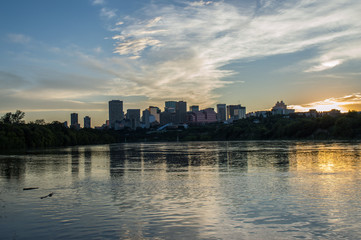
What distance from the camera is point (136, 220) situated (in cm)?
1673

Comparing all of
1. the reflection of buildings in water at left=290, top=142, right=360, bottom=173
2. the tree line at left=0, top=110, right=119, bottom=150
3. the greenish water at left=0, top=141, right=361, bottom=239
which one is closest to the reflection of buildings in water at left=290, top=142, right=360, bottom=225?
the greenish water at left=0, top=141, right=361, bottom=239

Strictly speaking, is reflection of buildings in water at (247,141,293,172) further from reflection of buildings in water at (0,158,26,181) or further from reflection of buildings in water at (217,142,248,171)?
reflection of buildings in water at (0,158,26,181)

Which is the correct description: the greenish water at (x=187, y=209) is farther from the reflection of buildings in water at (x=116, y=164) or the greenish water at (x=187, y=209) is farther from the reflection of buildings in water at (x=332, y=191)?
the reflection of buildings in water at (x=116, y=164)

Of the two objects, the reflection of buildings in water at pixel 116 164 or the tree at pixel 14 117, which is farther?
the tree at pixel 14 117

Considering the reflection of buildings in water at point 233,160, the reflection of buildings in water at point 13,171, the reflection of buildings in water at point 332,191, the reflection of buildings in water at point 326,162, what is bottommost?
the reflection of buildings in water at point 233,160

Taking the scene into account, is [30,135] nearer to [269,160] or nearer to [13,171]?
[13,171]

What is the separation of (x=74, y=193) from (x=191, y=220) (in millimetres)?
11502

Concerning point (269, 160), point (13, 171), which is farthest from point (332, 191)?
point (13, 171)

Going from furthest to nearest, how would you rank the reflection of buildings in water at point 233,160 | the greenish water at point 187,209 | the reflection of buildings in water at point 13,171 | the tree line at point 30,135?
the tree line at point 30,135 → the reflection of buildings in water at point 233,160 → the reflection of buildings in water at point 13,171 → the greenish water at point 187,209

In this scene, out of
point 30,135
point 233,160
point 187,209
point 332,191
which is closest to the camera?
point 187,209

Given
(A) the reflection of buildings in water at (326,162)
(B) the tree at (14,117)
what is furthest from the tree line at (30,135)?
(A) the reflection of buildings in water at (326,162)

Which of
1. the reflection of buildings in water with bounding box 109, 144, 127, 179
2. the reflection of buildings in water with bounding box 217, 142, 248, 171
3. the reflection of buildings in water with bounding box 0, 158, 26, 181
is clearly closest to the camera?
the reflection of buildings in water with bounding box 0, 158, 26, 181

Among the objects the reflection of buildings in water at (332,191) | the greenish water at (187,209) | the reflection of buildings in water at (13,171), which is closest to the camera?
the greenish water at (187,209)

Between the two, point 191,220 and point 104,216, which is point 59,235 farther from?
point 191,220
